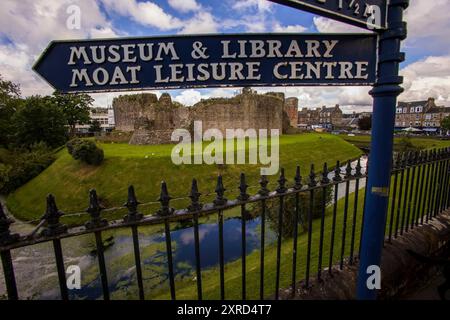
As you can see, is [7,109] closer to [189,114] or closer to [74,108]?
[74,108]

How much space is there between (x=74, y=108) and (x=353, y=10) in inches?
2345

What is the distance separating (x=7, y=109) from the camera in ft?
125

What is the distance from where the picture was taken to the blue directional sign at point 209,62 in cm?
171

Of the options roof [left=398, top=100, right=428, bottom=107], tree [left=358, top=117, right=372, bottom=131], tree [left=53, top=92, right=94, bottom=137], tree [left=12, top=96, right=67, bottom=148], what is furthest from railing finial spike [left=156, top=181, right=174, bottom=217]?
roof [left=398, top=100, right=428, bottom=107]

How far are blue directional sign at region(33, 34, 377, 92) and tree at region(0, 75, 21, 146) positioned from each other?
43.8 meters

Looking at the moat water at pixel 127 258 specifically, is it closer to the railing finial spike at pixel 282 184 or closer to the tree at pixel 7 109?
the railing finial spike at pixel 282 184

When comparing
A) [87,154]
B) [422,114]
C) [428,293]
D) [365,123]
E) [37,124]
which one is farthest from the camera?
[365,123]

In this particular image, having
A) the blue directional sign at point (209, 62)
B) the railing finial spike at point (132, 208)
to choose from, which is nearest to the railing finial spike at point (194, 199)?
the railing finial spike at point (132, 208)

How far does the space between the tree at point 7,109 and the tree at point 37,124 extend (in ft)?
5.18

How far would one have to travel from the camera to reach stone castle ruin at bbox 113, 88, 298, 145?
37625 millimetres

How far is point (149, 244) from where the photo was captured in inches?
510

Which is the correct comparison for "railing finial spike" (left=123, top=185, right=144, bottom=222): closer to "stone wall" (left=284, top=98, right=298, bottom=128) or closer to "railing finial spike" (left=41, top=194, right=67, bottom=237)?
"railing finial spike" (left=41, top=194, right=67, bottom=237)

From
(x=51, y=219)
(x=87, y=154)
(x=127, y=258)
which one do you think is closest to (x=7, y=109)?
(x=87, y=154)

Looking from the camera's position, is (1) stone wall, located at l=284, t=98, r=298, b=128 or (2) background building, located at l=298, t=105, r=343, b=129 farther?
(2) background building, located at l=298, t=105, r=343, b=129
